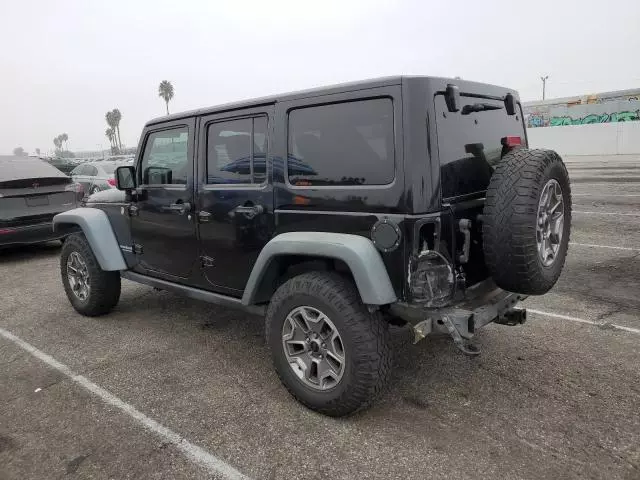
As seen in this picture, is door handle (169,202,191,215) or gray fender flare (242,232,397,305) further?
door handle (169,202,191,215)

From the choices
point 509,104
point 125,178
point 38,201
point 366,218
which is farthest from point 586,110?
point 366,218

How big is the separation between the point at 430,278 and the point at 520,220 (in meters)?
0.56

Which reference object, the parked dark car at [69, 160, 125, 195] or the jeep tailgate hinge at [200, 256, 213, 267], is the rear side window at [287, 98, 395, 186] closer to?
the jeep tailgate hinge at [200, 256, 213, 267]

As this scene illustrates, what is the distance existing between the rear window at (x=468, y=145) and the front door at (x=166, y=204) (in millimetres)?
1989

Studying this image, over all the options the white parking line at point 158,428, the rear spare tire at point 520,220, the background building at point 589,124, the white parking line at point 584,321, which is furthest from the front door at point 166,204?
the background building at point 589,124

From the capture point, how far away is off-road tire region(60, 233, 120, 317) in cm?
464

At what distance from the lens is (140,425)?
2945 millimetres

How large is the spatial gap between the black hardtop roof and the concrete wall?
26142mm

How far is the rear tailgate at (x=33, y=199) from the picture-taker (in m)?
7.11

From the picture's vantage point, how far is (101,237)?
4.57m

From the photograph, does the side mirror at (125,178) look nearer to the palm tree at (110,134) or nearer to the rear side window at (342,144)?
the rear side window at (342,144)

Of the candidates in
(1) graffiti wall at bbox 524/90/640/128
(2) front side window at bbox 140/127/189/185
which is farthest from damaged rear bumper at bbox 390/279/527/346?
(1) graffiti wall at bbox 524/90/640/128

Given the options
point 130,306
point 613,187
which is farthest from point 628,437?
point 613,187

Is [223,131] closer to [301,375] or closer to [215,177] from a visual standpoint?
[215,177]
